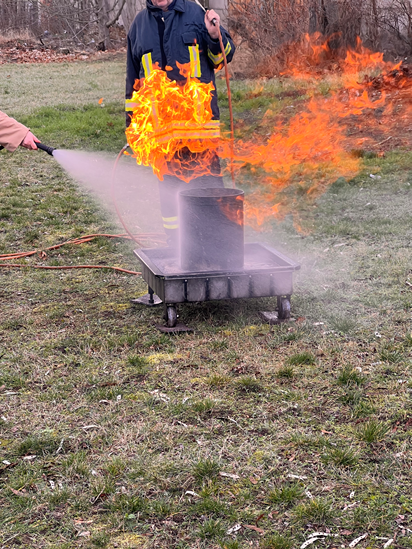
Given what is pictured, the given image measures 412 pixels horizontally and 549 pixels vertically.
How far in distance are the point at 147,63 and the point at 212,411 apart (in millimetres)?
3271

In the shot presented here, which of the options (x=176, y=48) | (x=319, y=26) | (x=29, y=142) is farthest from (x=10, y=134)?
(x=319, y=26)

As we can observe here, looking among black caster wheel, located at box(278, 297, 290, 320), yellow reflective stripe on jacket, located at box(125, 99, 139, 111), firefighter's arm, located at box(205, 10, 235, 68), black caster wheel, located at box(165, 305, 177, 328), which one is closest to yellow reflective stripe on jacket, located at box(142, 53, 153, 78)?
yellow reflective stripe on jacket, located at box(125, 99, 139, 111)

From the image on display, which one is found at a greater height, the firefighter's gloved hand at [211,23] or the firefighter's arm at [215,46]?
the firefighter's gloved hand at [211,23]

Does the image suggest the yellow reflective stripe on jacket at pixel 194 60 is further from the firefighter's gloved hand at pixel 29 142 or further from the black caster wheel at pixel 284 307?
the black caster wheel at pixel 284 307

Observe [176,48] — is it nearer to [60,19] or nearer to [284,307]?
[284,307]

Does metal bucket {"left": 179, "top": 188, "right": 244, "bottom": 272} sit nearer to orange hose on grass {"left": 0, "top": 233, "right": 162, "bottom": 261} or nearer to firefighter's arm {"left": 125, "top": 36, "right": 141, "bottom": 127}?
firefighter's arm {"left": 125, "top": 36, "right": 141, "bottom": 127}

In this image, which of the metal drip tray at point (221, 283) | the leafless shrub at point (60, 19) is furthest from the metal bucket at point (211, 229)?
the leafless shrub at point (60, 19)

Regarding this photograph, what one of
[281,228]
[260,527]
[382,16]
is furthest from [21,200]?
[382,16]

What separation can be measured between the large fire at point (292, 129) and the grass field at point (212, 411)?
1.35m

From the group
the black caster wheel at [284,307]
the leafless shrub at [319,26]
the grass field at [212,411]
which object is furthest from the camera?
the leafless shrub at [319,26]

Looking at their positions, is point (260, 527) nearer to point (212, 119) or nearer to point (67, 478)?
point (67, 478)

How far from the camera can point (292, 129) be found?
1080 cm

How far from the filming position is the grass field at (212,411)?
8.63 feet

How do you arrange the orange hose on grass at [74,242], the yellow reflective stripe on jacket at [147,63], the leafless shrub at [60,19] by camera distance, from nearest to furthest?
the yellow reflective stripe on jacket at [147,63] → the orange hose on grass at [74,242] → the leafless shrub at [60,19]
